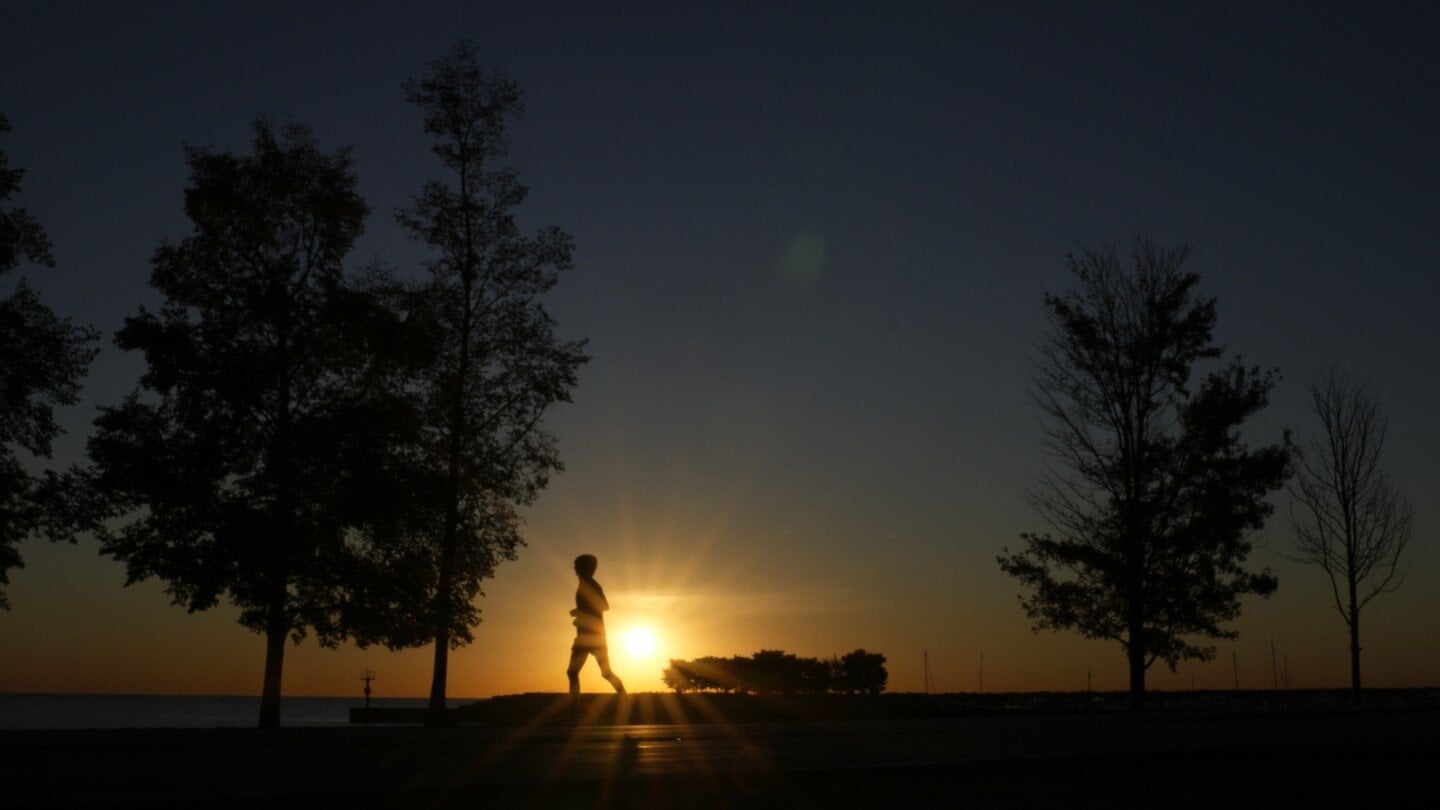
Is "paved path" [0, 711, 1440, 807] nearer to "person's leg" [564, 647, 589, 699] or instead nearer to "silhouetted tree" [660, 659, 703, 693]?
"person's leg" [564, 647, 589, 699]

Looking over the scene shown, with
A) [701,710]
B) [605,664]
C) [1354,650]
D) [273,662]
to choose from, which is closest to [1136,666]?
[1354,650]

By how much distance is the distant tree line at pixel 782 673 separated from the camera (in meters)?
43.5

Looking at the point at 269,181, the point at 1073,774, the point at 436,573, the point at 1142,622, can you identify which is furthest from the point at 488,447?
the point at 1073,774

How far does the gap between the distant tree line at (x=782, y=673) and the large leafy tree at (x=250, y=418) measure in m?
20.8

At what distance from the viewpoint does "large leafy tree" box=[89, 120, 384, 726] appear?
2395cm

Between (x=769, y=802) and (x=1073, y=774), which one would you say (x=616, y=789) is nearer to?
(x=769, y=802)

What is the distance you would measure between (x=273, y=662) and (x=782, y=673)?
73.1 feet

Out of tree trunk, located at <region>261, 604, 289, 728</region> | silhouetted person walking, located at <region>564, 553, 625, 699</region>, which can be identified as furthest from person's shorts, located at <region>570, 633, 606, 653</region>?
tree trunk, located at <region>261, 604, 289, 728</region>

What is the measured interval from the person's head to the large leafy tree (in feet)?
20.8

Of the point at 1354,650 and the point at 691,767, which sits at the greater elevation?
the point at 1354,650

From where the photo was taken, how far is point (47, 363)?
2514cm

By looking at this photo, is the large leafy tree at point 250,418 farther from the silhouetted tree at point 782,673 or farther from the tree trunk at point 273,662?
the silhouetted tree at point 782,673

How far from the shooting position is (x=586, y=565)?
2075 centimetres

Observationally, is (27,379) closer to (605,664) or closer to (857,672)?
(605,664)
